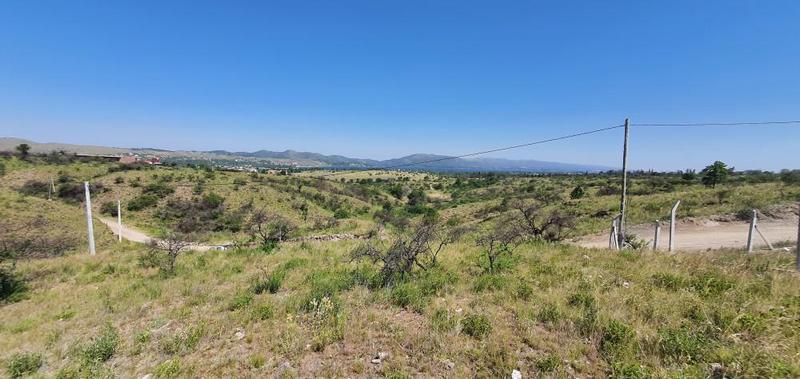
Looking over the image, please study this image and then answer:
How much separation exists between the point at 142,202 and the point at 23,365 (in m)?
42.8

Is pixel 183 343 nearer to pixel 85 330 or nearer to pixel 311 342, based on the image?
pixel 311 342

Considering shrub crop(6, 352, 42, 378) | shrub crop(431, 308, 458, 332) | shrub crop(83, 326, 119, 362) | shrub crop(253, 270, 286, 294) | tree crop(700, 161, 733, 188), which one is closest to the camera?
shrub crop(6, 352, 42, 378)

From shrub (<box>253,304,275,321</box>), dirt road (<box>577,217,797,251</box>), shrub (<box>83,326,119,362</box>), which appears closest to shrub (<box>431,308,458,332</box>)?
shrub (<box>253,304,275,321</box>)

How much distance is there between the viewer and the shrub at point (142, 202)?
128 feet

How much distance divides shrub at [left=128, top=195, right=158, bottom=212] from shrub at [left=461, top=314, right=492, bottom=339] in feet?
153

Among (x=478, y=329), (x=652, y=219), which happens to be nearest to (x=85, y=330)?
(x=478, y=329)

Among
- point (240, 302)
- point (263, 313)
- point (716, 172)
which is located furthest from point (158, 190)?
point (716, 172)

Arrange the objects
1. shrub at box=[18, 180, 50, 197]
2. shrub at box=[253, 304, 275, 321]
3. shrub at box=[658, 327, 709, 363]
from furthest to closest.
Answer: shrub at box=[18, 180, 50, 197]
shrub at box=[253, 304, 275, 321]
shrub at box=[658, 327, 709, 363]

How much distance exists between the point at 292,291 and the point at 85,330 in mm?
4150

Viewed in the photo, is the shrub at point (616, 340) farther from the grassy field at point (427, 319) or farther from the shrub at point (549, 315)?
the shrub at point (549, 315)

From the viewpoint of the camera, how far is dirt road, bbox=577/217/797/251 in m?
12.1

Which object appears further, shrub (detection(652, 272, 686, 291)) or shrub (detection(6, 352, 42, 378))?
shrub (detection(652, 272, 686, 291))

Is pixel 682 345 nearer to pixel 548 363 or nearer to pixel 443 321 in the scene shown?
pixel 548 363

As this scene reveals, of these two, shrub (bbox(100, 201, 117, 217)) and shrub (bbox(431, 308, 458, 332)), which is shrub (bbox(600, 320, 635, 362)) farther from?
shrub (bbox(100, 201, 117, 217))
